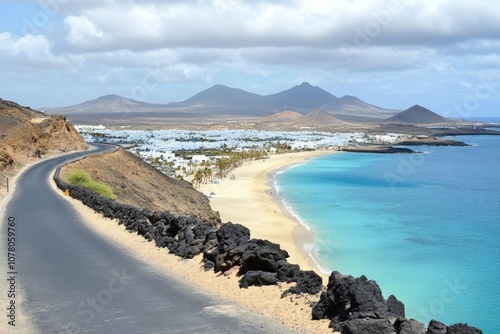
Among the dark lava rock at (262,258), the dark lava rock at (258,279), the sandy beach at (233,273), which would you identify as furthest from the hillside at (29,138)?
the dark lava rock at (258,279)

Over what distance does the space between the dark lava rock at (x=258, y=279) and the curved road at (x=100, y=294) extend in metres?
1.14

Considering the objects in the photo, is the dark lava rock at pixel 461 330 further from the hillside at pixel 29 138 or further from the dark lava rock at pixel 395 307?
the hillside at pixel 29 138

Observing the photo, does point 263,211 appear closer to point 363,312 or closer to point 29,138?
point 29,138

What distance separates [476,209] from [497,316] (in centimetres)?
4045

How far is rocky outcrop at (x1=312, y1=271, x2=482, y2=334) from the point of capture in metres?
10.0

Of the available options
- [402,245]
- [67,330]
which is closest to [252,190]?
[402,245]

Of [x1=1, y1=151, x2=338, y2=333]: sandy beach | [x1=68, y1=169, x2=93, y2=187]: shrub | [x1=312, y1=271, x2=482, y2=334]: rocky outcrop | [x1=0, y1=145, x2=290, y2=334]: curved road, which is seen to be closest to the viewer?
[x1=312, y1=271, x2=482, y2=334]: rocky outcrop

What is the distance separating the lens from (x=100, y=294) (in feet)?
47.4

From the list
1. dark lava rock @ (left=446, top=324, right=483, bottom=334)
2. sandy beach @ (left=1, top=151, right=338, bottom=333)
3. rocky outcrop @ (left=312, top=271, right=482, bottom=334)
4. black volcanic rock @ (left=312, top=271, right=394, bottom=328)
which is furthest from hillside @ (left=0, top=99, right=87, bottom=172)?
dark lava rock @ (left=446, top=324, right=483, bottom=334)

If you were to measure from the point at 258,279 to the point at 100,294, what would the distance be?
424 centimetres

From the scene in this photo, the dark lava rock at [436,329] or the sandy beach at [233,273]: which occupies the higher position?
the dark lava rock at [436,329]

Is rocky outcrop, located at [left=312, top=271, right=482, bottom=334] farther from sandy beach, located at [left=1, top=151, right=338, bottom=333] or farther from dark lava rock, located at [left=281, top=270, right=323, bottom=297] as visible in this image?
dark lava rock, located at [left=281, top=270, right=323, bottom=297]

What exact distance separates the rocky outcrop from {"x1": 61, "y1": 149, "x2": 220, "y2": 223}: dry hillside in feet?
101

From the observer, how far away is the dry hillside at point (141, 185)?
45.5 meters
